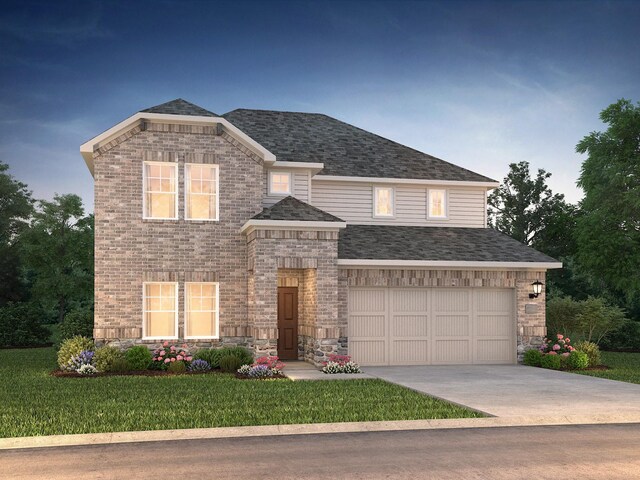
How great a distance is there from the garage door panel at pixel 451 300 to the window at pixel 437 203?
373cm

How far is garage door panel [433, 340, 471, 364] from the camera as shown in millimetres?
20891

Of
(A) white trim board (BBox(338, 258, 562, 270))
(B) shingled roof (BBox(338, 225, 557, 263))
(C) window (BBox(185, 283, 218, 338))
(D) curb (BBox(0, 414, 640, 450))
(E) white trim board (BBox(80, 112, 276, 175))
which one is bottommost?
(D) curb (BBox(0, 414, 640, 450))

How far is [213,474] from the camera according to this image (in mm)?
7898

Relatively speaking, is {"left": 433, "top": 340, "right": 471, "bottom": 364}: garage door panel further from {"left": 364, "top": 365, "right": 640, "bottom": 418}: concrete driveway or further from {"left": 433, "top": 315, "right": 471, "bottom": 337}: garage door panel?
{"left": 364, "top": 365, "right": 640, "bottom": 418}: concrete driveway

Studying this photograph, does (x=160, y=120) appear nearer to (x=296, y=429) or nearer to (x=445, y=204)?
(x=445, y=204)

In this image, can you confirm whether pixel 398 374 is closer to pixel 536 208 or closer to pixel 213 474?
pixel 213 474

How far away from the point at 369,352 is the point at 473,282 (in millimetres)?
4227

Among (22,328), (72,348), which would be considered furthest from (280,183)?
(22,328)

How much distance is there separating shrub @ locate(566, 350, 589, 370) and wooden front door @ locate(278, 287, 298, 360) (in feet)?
29.4

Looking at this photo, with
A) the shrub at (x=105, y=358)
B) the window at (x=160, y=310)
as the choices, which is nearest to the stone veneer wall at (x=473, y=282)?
the window at (x=160, y=310)

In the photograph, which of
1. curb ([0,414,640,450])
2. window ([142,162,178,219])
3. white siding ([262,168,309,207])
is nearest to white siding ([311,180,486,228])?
white siding ([262,168,309,207])

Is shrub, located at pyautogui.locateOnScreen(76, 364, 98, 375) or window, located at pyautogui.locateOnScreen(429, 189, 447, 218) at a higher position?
window, located at pyautogui.locateOnScreen(429, 189, 447, 218)

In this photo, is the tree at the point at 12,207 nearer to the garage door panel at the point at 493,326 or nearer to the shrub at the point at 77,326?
the shrub at the point at 77,326

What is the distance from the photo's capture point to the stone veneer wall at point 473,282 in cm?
2014
